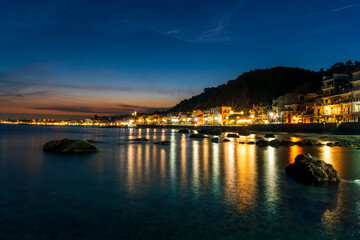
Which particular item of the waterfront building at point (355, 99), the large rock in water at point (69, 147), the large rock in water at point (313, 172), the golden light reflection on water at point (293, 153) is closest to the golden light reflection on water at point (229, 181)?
the large rock in water at point (313, 172)

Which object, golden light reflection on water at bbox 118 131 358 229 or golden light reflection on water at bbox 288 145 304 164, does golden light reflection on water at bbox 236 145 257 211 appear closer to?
golden light reflection on water at bbox 118 131 358 229

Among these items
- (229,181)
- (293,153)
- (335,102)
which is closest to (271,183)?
(229,181)

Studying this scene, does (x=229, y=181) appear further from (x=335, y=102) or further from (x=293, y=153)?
(x=335, y=102)

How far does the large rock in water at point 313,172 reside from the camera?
1590cm

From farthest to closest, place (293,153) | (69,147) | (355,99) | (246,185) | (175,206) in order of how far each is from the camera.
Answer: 1. (355,99)
2. (293,153)
3. (69,147)
4. (246,185)
5. (175,206)

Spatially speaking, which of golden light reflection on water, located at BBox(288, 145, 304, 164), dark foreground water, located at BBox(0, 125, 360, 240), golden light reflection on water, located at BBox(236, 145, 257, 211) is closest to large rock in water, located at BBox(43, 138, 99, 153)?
dark foreground water, located at BBox(0, 125, 360, 240)

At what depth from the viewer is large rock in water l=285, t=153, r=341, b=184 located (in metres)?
15.9

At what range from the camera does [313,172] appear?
636 inches

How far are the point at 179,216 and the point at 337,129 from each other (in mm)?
63210

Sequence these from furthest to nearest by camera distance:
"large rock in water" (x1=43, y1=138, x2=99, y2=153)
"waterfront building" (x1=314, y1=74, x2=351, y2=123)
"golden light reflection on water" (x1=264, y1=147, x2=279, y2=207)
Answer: "waterfront building" (x1=314, y1=74, x2=351, y2=123)
"large rock in water" (x1=43, y1=138, x2=99, y2=153)
"golden light reflection on water" (x1=264, y1=147, x2=279, y2=207)

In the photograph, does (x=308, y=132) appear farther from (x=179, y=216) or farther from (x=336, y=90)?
(x=179, y=216)

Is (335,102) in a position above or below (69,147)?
above

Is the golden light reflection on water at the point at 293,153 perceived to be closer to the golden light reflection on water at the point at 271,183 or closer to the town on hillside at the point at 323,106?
the golden light reflection on water at the point at 271,183

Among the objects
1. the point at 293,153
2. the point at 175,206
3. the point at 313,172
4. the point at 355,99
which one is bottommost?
the point at 293,153
